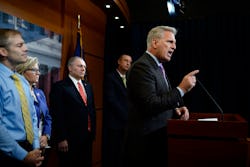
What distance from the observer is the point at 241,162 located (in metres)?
1.56

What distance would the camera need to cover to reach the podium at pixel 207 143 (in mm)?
1586

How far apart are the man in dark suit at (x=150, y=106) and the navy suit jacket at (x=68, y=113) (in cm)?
134

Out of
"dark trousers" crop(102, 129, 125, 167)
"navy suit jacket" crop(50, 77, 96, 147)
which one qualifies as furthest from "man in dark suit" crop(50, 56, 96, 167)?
→ "dark trousers" crop(102, 129, 125, 167)

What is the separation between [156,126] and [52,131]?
5.35 ft

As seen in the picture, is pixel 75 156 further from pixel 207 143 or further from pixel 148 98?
pixel 207 143

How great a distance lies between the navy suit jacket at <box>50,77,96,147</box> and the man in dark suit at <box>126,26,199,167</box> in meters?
1.34

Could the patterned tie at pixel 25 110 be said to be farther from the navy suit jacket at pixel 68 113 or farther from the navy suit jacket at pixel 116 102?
the navy suit jacket at pixel 116 102

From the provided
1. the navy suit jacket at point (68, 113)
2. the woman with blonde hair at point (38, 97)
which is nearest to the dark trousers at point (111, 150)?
the navy suit jacket at point (68, 113)

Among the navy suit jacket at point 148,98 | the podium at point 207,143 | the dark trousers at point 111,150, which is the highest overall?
the navy suit jacket at point 148,98

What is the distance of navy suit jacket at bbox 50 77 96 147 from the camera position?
3158 mm

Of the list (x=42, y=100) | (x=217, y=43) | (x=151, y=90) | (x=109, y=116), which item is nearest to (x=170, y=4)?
(x=217, y=43)

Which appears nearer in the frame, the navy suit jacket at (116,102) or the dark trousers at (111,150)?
the navy suit jacket at (116,102)

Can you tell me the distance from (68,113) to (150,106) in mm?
1645

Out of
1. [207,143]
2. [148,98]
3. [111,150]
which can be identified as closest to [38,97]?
[148,98]
